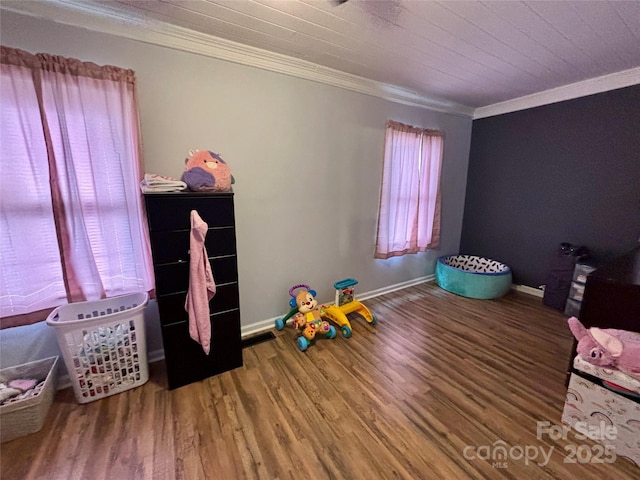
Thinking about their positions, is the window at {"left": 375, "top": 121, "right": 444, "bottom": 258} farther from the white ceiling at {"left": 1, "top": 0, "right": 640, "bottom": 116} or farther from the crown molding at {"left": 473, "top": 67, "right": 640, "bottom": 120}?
the crown molding at {"left": 473, "top": 67, "right": 640, "bottom": 120}

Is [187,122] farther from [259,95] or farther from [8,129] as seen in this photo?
[8,129]

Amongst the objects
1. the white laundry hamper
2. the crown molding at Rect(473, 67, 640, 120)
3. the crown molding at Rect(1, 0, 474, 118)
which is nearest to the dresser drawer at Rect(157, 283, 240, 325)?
the white laundry hamper

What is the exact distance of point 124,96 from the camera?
5.41 ft

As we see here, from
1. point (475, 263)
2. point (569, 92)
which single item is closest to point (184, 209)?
point (475, 263)

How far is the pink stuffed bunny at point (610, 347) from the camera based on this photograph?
130 centimetres

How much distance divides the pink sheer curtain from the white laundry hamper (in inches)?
5.6

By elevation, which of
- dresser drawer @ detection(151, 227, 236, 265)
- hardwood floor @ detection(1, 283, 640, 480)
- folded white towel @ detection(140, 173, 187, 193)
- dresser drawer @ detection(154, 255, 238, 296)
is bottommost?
hardwood floor @ detection(1, 283, 640, 480)

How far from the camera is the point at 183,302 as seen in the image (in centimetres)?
171

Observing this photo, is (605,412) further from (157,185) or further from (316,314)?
(157,185)

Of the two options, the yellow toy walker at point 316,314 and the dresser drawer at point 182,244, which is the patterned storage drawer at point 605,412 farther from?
the dresser drawer at point 182,244

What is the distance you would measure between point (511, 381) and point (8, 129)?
343 centimetres

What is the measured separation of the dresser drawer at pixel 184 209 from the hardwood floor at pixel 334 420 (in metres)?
1.09

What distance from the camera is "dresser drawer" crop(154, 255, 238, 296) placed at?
5.35 ft

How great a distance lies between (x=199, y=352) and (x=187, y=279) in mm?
519
